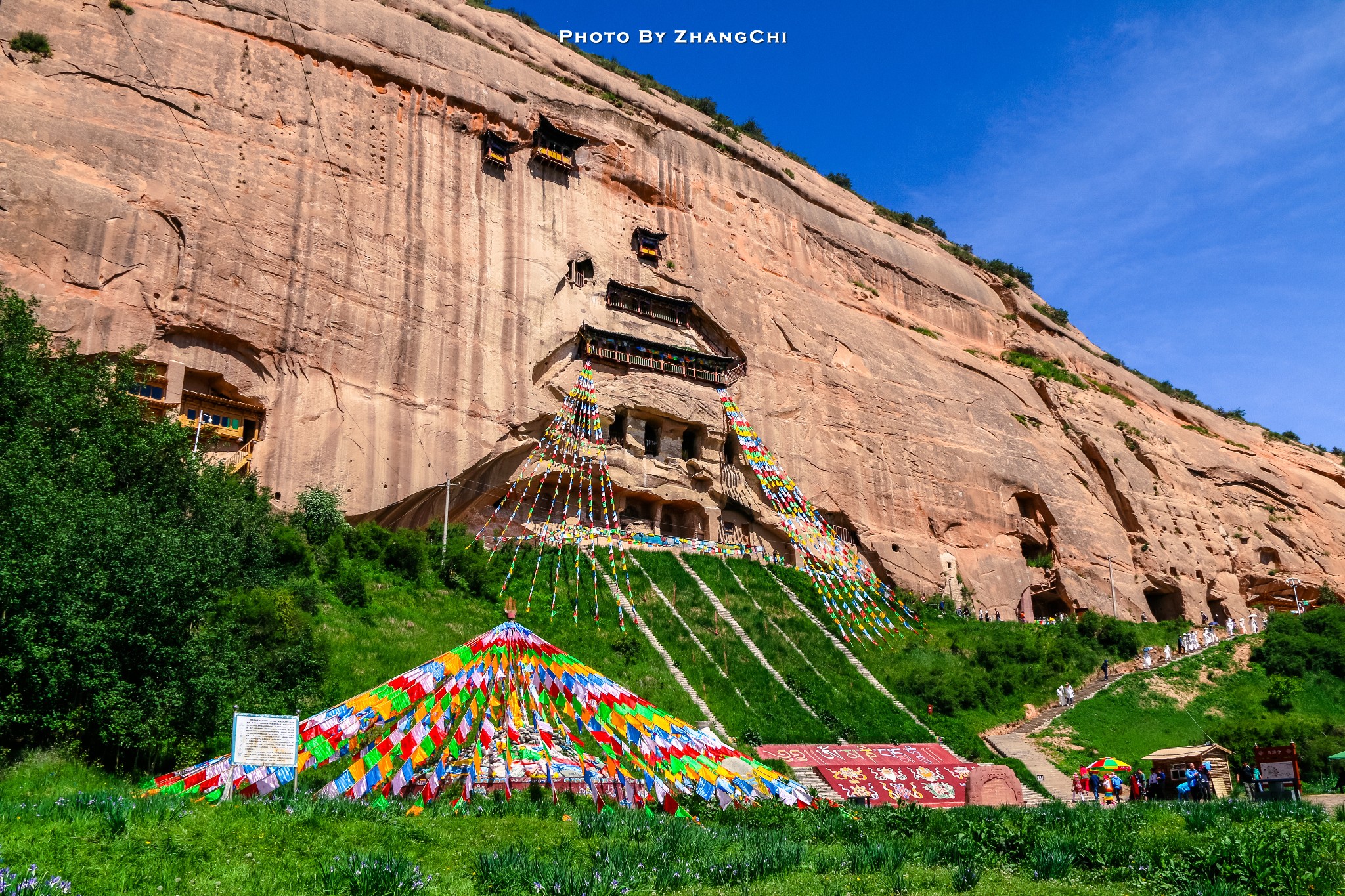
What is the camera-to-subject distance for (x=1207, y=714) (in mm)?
28781

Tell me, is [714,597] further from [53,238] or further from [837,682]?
[53,238]

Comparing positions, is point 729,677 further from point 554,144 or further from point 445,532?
point 554,144

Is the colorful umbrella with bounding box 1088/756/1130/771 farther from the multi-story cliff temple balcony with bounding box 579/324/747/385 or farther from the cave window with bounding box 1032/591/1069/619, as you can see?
the multi-story cliff temple balcony with bounding box 579/324/747/385

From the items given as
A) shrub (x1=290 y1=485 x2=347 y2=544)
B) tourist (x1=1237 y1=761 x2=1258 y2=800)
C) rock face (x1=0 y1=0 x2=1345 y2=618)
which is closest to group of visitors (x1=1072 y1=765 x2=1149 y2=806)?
tourist (x1=1237 y1=761 x2=1258 y2=800)

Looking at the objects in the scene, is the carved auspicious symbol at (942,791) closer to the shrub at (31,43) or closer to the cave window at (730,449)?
the cave window at (730,449)

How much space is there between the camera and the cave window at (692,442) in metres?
37.3

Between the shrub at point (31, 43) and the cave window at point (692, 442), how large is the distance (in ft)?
77.6

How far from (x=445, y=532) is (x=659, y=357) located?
13.2 metres

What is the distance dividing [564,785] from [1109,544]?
38303 millimetres

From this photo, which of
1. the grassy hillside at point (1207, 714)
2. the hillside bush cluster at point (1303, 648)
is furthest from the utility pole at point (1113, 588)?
the grassy hillside at point (1207, 714)

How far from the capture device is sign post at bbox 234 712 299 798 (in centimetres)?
912

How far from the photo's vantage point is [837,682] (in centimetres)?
2534

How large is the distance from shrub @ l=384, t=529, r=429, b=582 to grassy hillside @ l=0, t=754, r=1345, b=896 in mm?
14472

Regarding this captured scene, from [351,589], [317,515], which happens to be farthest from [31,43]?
[351,589]
